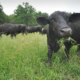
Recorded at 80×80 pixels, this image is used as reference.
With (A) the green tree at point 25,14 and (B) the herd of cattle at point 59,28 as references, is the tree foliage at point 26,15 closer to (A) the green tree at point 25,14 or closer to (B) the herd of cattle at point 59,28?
(A) the green tree at point 25,14

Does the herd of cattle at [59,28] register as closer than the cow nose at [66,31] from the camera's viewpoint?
No

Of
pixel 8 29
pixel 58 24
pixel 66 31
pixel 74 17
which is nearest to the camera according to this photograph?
pixel 66 31

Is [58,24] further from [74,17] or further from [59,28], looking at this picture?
[74,17]

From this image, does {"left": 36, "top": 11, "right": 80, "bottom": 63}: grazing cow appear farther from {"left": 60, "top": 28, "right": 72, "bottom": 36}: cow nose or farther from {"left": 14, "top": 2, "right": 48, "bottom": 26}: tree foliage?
{"left": 14, "top": 2, "right": 48, "bottom": 26}: tree foliage

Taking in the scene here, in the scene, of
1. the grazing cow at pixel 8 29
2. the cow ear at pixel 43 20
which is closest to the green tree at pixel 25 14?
the grazing cow at pixel 8 29

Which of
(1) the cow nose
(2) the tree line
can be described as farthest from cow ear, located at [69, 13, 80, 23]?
(2) the tree line

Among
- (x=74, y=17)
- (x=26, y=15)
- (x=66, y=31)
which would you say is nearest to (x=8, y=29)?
(x=74, y=17)

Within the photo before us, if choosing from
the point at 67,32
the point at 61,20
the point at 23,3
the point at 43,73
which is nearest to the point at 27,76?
the point at 43,73

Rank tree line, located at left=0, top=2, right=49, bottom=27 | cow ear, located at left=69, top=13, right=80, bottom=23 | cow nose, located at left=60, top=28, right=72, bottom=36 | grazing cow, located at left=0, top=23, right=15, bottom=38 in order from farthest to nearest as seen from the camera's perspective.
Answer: tree line, located at left=0, top=2, right=49, bottom=27, grazing cow, located at left=0, top=23, right=15, bottom=38, cow ear, located at left=69, top=13, right=80, bottom=23, cow nose, located at left=60, top=28, right=72, bottom=36

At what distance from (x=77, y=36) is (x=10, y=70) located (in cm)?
270

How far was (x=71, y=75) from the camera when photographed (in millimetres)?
2250

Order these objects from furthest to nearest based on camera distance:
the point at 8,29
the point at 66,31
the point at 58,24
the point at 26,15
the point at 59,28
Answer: the point at 26,15 → the point at 8,29 → the point at 58,24 → the point at 59,28 → the point at 66,31

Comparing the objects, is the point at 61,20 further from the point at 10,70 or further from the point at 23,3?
the point at 23,3

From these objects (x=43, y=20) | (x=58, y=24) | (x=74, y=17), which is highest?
(x=74, y=17)
